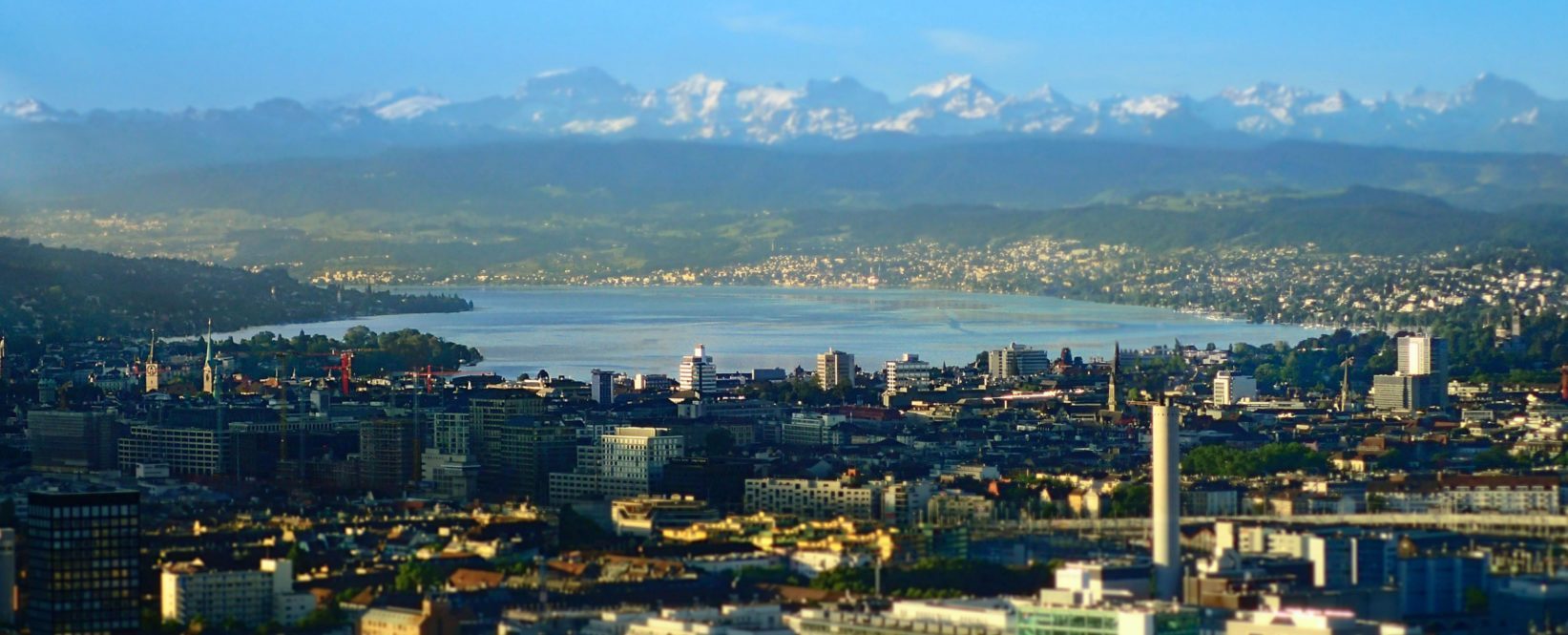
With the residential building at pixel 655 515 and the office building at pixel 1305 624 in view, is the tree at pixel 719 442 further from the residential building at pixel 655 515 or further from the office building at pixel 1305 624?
the office building at pixel 1305 624

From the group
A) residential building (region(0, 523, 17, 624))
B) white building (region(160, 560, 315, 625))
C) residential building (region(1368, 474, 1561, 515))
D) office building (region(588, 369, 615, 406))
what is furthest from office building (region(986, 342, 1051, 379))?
residential building (region(0, 523, 17, 624))

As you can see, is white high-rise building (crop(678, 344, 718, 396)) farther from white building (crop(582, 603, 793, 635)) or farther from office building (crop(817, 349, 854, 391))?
white building (crop(582, 603, 793, 635))

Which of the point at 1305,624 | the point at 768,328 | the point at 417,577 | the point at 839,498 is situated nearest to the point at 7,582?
the point at 417,577

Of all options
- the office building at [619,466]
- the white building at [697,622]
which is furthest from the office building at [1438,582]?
the office building at [619,466]

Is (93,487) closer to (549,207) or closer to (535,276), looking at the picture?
(535,276)

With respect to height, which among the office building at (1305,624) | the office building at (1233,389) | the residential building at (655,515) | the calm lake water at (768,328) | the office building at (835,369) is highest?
the calm lake water at (768,328)
